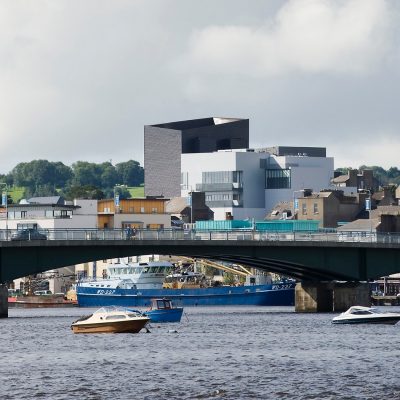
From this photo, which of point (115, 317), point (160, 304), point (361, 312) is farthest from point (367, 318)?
point (115, 317)

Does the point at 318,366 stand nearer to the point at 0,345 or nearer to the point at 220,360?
the point at 220,360

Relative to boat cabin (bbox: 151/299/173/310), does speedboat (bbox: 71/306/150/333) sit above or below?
below

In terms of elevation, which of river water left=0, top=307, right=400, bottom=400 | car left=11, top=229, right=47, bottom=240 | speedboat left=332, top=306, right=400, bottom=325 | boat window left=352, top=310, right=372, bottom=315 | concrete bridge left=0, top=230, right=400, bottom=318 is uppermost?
car left=11, top=229, right=47, bottom=240

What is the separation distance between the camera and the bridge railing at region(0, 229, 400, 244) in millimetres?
162750

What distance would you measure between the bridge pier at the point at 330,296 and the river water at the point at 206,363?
3067cm

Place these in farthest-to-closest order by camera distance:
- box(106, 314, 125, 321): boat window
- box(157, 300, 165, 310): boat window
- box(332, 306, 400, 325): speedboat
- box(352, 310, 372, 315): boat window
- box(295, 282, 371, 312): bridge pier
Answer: box(295, 282, 371, 312): bridge pier → box(157, 300, 165, 310): boat window → box(352, 310, 372, 315): boat window → box(332, 306, 400, 325): speedboat → box(106, 314, 125, 321): boat window

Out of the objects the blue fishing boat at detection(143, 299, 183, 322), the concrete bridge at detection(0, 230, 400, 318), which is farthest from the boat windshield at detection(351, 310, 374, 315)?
the concrete bridge at detection(0, 230, 400, 318)

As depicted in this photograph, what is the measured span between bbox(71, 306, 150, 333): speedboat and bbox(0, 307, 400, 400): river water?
3.41ft

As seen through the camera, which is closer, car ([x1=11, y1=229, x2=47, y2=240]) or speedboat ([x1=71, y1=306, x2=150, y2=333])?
speedboat ([x1=71, y1=306, x2=150, y2=333])

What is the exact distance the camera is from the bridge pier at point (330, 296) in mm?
181250

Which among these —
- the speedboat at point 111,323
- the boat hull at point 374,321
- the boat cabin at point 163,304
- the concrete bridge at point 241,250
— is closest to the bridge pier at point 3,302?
the concrete bridge at point 241,250

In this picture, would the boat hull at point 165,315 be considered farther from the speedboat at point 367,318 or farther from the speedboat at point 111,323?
the speedboat at point 111,323

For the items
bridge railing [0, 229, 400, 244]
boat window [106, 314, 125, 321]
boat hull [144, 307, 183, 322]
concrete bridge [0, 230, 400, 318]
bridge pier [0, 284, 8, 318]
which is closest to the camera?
boat window [106, 314, 125, 321]

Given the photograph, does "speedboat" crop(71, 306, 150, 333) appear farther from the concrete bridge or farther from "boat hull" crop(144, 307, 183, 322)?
the concrete bridge
